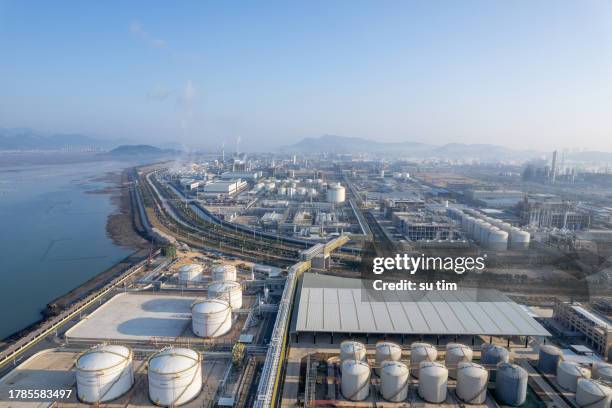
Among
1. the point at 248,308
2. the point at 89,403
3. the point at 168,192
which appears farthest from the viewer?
the point at 168,192

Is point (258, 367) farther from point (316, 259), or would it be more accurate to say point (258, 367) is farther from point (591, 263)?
point (591, 263)

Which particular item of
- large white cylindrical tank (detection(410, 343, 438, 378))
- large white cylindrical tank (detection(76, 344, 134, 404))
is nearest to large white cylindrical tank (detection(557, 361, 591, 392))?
large white cylindrical tank (detection(410, 343, 438, 378))

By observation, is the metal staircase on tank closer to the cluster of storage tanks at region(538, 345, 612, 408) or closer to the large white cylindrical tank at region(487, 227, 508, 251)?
the cluster of storage tanks at region(538, 345, 612, 408)

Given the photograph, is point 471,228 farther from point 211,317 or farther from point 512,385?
point 211,317

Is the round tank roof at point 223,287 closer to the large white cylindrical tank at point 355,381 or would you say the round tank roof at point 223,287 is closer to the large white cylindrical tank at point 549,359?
the large white cylindrical tank at point 355,381

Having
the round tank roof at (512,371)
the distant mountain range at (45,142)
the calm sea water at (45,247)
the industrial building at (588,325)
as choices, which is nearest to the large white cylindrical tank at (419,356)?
the round tank roof at (512,371)

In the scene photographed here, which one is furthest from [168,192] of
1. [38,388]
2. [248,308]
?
[38,388]
